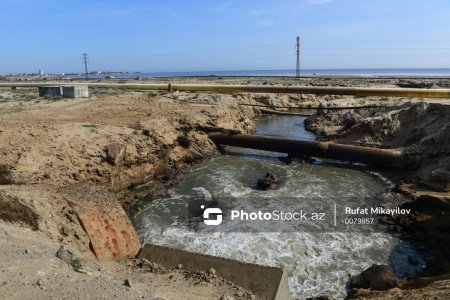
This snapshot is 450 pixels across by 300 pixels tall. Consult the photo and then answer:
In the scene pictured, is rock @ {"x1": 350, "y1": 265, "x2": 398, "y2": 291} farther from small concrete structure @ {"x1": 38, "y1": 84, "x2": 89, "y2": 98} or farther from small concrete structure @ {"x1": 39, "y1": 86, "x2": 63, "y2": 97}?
small concrete structure @ {"x1": 39, "y1": 86, "x2": 63, "y2": 97}

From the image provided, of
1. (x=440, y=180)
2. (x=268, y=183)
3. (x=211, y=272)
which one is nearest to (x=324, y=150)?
(x=268, y=183)

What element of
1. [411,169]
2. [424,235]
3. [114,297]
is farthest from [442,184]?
[114,297]

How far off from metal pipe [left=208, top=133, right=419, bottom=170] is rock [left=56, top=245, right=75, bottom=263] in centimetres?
1166

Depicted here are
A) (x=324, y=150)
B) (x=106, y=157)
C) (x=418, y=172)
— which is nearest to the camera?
(x=106, y=157)

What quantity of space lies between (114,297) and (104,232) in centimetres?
279

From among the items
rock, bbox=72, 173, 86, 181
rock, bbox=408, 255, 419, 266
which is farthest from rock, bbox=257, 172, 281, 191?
rock, bbox=72, 173, 86, 181

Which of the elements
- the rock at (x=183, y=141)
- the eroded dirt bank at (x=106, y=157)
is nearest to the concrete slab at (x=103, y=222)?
the eroded dirt bank at (x=106, y=157)

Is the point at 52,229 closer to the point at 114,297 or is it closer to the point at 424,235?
the point at 114,297

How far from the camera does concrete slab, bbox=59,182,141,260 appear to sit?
6.59m

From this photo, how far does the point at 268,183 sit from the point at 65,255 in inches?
326

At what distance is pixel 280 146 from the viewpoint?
52.5 ft

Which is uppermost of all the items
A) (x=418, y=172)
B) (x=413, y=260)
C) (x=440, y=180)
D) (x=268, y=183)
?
(x=440, y=180)

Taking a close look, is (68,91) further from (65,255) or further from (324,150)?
(65,255)

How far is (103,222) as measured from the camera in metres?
6.90
